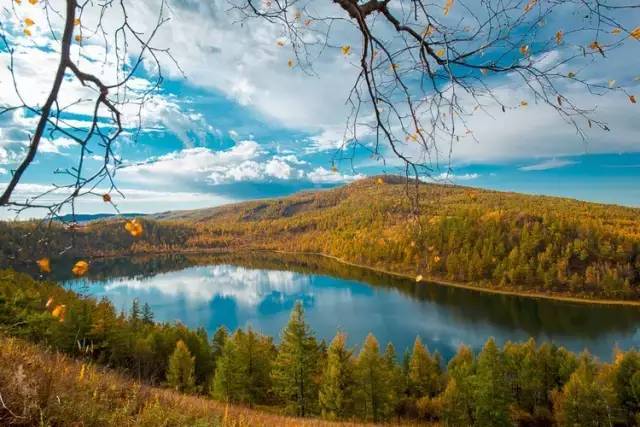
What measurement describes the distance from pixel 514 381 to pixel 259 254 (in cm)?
12654

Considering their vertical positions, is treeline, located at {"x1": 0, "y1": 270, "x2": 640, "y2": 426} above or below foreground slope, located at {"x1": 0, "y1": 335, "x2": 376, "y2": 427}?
below

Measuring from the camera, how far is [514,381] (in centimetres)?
2925

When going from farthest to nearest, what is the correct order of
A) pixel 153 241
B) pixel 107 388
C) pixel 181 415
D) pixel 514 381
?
pixel 153 241 < pixel 514 381 < pixel 107 388 < pixel 181 415

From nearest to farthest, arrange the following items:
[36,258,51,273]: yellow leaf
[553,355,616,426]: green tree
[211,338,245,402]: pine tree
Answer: [36,258,51,273]: yellow leaf
[553,355,616,426]: green tree
[211,338,245,402]: pine tree

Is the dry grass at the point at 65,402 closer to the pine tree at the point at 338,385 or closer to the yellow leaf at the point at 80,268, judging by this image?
the yellow leaf at the point at 80,268

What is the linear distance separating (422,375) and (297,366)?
1052 cm

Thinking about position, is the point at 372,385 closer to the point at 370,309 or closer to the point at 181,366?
the point at 181,366

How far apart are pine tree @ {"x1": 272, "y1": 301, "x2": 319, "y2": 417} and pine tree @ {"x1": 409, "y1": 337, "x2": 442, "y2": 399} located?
8579 millimetres

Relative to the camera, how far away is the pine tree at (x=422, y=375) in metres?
28.8

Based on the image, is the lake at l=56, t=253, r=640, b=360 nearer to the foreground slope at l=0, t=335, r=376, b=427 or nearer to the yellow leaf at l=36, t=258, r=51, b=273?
the foreground slope at l=0, t=335, r=376, b=427

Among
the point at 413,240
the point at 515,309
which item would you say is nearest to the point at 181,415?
the point at 413,240

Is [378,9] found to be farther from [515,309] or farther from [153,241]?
[153,241]

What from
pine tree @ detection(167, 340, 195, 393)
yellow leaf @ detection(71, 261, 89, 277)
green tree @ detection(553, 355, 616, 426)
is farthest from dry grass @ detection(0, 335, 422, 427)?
green tree @ detection(553, 355, 616, 426)

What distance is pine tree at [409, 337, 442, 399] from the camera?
2881 cm
